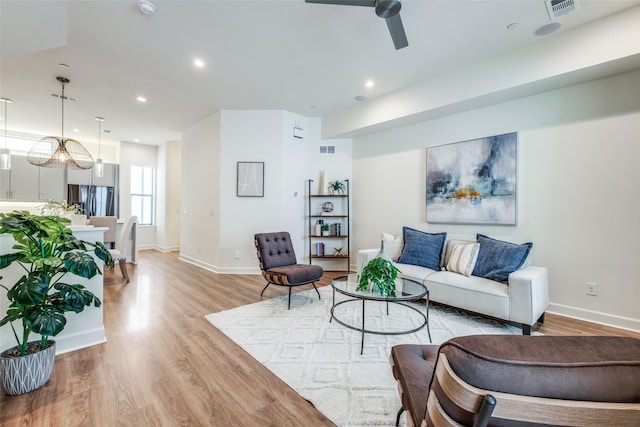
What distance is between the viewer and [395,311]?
10.5 ft

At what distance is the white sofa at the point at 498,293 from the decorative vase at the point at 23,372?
3.28 metres

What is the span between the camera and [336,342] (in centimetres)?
247

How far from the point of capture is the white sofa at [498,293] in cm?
256

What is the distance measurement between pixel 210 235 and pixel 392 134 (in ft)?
12.6

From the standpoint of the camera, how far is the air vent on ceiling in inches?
91.7

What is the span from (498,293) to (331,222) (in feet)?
10.2

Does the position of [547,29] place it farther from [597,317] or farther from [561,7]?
[597,317]

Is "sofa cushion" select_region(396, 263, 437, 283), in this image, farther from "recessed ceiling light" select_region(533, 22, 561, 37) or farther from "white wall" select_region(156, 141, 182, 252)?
"white wall" select_region(156, 141, 182, 252)

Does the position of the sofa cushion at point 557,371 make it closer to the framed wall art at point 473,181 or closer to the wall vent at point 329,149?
the framed wall art at point 473,181

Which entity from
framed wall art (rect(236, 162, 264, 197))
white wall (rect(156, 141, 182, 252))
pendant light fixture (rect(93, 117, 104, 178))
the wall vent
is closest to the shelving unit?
the wall vent

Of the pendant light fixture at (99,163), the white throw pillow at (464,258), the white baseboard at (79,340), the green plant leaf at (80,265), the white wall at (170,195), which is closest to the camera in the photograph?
the green plant leaf at (80,265)

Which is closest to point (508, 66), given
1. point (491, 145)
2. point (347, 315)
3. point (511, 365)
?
point (491, 145)

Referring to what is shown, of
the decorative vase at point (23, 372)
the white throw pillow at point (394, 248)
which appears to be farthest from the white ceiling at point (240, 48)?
the decorative vase at point (23, 372)

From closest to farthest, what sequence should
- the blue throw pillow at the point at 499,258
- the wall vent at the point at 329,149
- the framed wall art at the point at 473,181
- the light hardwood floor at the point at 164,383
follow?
the light hardwood floor at the point at 164,383 → the blue throw pillow at the point at 499,258 → the framed wall art at the point at 473,181 → the wall vent at the point at 329,149
